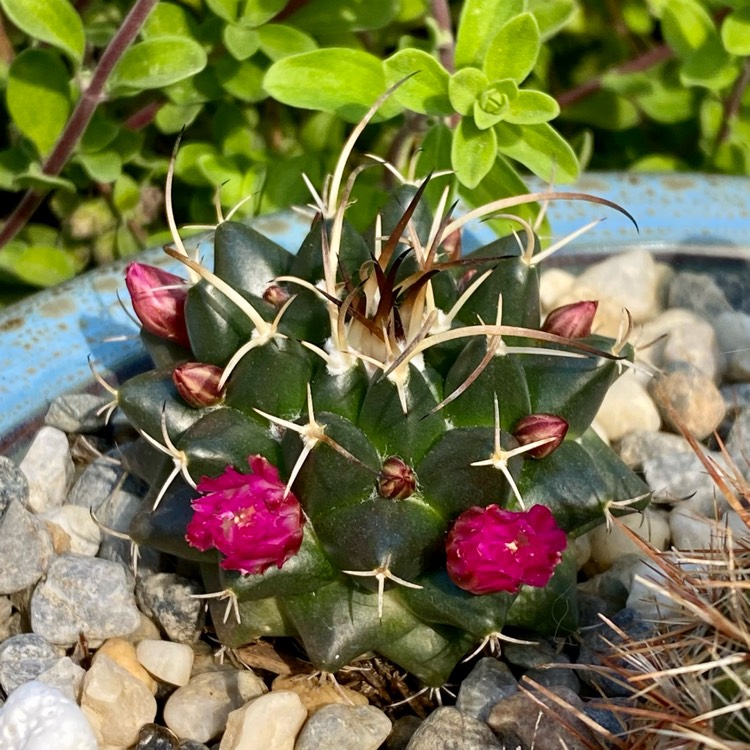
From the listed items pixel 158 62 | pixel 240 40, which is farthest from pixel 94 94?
pixel 240 40

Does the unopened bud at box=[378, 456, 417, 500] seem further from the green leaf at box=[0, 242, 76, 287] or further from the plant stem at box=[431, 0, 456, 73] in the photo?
the green leaf at box=[0, 242, 76, 287]

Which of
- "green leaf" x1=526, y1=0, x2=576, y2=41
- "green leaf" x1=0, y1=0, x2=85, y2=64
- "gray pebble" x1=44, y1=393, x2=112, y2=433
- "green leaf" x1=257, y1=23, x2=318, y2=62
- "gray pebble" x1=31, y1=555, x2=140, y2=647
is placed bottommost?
"gray pebble" x1=31, y1=555, x2=140, y2=647

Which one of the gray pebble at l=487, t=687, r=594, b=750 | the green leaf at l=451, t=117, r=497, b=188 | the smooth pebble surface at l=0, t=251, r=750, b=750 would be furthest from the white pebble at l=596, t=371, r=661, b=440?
the gray pebble at l=487, t=687, r=594, b=750

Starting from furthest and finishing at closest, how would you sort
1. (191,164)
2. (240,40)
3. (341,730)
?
(191,164) < (240,40) < (341,730)

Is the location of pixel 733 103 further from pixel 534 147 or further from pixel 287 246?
pixel 287 246

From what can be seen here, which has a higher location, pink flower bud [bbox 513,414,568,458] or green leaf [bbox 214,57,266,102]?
green leaf [bbox 214,57,266,102]

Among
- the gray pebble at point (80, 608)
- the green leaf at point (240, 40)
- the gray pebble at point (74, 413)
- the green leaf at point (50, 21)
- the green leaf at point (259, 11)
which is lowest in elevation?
the gray pebble at point (80, 608)

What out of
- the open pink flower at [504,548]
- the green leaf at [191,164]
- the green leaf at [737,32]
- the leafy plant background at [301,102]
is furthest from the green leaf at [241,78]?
the open pink flower at [504,548]

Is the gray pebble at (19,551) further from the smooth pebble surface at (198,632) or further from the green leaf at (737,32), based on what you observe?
the green leaf at (737,32)
